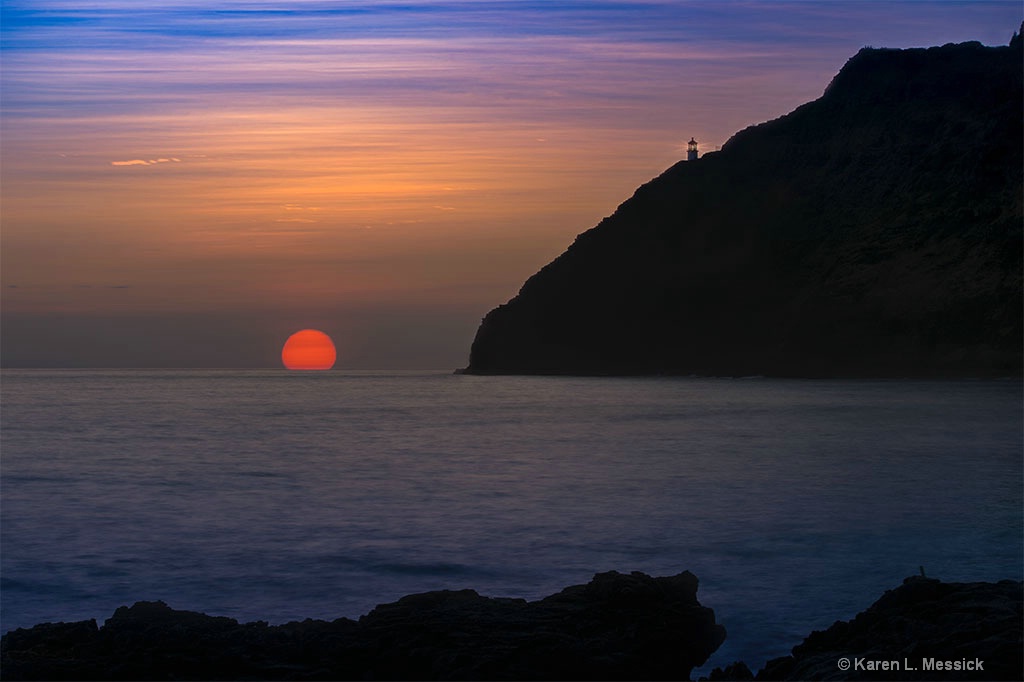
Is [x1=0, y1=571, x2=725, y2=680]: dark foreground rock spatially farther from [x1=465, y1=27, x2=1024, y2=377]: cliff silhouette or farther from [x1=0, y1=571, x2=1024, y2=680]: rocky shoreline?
[x1=465, y1=27, x2=1024, y2=377]: cliff silhouette

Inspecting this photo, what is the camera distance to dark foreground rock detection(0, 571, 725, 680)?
9.15 metres

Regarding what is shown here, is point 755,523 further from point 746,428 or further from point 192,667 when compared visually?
point 746,428

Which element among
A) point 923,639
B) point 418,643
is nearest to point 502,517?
point 418,643

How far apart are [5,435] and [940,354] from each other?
114 meters

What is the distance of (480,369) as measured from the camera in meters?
188

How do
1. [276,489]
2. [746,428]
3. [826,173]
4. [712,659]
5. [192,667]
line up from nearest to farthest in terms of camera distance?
[192,667] → [712,659] → [276,489] → [746,428] → [826,173]

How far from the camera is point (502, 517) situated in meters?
23.8

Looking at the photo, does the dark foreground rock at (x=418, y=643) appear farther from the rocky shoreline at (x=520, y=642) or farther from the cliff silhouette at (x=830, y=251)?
the cliff silhouette at (x=830, y=251)

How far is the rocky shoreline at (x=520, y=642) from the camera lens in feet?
29.1

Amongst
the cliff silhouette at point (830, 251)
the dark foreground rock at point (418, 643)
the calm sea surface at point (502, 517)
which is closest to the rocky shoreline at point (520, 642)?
the dark foreground rock at point (418, 643)

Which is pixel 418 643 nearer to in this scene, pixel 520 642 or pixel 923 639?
pixel 520 642

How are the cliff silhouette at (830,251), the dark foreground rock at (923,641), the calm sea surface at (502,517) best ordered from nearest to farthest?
1. the dark foreground rock at (923,641)
2. the calm sea surface at (502,517)
3. the cliff silhouette at (830,251)

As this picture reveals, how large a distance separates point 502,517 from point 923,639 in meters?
15.6

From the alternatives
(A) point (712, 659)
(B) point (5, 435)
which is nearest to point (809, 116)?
(B) point (5, 435)
